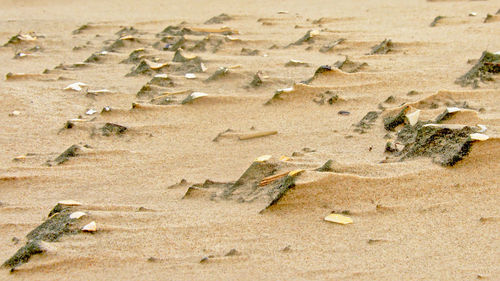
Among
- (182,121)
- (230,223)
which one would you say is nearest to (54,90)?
(182,121)

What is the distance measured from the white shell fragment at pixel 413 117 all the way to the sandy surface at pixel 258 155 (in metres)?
0.13

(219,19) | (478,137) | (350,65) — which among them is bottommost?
(219,19)

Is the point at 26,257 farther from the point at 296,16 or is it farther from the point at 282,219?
the point at 296,16

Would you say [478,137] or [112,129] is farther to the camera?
[112,129]

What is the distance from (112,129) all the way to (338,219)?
1.35m

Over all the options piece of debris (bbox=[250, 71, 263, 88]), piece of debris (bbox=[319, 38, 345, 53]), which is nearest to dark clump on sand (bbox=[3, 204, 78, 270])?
piece of debris (bbox=[250, 71, 263, 88])

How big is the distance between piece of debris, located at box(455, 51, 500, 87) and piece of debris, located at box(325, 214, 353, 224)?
133cm

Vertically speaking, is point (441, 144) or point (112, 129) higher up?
point (441, 144)

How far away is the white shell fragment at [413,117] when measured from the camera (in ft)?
7.69

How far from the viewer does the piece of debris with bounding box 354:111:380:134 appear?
8.14ft

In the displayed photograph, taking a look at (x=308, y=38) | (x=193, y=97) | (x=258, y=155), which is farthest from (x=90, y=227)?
(x=308, y=38)

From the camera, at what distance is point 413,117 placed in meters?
2.38

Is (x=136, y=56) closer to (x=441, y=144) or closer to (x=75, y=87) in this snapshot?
(x=75, y=87)

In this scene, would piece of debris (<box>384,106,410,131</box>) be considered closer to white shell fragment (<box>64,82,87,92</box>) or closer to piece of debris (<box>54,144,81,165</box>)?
piece of debris (<box>54,144,81,165</box>)
